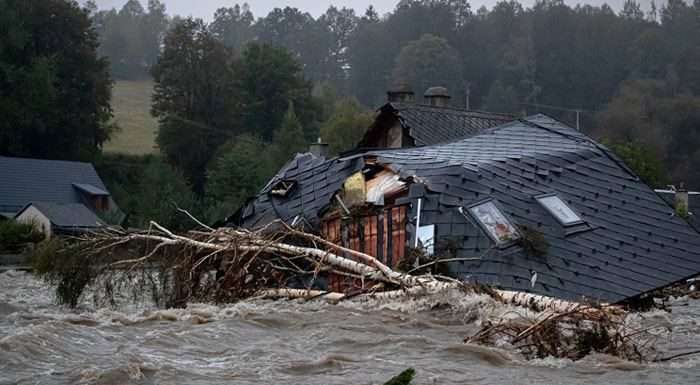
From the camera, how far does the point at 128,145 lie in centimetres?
6569

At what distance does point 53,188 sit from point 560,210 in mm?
31898

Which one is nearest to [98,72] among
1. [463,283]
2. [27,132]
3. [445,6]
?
[27,132]

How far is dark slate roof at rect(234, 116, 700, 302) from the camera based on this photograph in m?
14.6

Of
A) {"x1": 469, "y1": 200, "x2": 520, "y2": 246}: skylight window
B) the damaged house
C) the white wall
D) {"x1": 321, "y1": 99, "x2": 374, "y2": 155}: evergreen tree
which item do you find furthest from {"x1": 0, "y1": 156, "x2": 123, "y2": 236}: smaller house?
{"x1": 469, "y1": 200, "x2": 520, "y2": 246}: skylight window

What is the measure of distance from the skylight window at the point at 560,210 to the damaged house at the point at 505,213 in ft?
0.08

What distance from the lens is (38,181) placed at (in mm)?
44281

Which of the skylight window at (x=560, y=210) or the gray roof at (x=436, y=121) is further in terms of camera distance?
the gray roof at (x=436, y=121)

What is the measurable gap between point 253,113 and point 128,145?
938 cm

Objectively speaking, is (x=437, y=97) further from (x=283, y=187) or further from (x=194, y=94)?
(x=194, y=94)

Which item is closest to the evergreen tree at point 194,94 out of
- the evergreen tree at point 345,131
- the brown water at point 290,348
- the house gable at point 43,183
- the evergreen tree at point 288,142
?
the evergreen tree at point 288,142

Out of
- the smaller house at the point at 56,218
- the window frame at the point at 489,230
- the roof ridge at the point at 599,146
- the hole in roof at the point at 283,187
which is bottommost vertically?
the smaller house at the point at 56,218

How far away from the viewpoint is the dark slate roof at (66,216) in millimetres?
36312

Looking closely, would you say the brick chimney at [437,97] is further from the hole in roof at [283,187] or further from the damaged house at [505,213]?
the hole in roof at [283,187]

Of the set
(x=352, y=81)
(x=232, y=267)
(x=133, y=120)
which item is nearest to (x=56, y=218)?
(x=232, y=267)
